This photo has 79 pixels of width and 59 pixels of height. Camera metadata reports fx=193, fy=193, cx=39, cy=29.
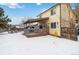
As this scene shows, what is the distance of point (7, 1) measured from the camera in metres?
4.43

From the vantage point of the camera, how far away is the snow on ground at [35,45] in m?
4.32

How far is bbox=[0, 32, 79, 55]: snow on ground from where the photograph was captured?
4324 millimetres

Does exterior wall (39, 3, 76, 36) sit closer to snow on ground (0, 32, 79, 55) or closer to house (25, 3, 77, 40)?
house (25, 3, 77, 40)

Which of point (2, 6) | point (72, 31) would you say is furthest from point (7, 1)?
point (72, 31)

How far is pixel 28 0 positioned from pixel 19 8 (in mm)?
285

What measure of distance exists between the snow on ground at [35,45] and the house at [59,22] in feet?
0.93

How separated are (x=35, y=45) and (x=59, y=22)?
1192 millimetres

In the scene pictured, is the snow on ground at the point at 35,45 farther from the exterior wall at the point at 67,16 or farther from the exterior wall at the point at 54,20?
the exterior wall at the point at 67,16

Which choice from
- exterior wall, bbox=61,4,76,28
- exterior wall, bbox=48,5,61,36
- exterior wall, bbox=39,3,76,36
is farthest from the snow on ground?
exterior wall, bbox=61,4,76,28

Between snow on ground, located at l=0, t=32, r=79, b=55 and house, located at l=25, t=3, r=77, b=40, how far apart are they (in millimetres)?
282

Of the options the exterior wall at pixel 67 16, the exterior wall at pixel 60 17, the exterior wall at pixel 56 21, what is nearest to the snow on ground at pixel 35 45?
the exterior wall at pixel 56 21

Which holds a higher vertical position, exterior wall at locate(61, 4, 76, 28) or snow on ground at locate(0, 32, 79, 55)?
exterior wall at locate(61, 4, 76, 28)
